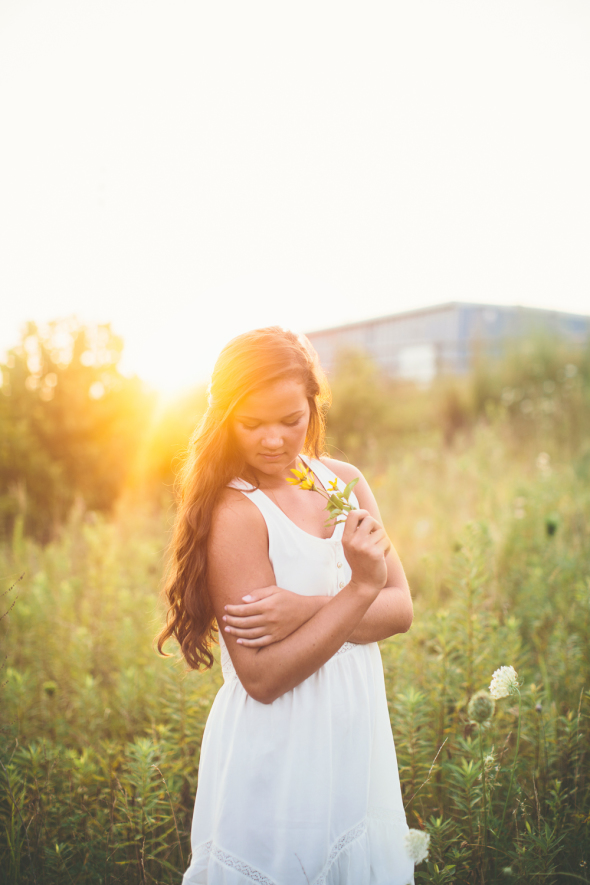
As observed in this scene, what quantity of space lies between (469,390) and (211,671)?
903 centimetres

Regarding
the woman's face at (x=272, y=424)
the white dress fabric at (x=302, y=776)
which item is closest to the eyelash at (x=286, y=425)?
the woman's face at (x=272, y=424)

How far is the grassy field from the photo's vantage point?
1616mm

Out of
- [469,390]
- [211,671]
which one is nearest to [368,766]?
[211,671]

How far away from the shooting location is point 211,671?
228 cm

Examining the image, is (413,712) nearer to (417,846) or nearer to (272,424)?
(417,846)

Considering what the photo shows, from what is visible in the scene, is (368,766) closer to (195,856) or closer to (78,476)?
(195,856)

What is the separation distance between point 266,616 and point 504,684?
25.1 inches

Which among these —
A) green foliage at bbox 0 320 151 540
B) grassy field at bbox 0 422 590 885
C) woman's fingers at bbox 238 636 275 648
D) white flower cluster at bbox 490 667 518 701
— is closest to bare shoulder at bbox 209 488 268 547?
woman's fingers at bbox 238 636 275 648

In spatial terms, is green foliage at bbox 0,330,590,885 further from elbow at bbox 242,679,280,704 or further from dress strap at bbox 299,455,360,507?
dress strap at bbox 299,455,360,507

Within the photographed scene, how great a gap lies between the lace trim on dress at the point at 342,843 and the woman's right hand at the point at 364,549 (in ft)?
2.18

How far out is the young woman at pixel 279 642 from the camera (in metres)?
1.19

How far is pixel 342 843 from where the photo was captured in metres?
1.27

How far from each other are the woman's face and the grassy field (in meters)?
0.94

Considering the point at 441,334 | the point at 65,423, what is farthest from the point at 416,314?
the point at 65,423
